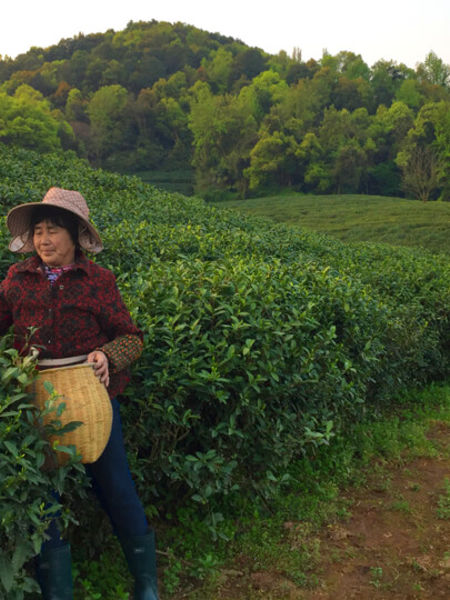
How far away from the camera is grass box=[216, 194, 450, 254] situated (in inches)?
969

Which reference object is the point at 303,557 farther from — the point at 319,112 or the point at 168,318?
the point at 319,112

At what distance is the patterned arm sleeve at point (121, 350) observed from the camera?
A: 7.79 feet

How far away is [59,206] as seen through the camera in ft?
7.98

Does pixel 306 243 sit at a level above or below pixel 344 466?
above

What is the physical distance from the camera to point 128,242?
5121mm

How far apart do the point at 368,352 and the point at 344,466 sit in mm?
994

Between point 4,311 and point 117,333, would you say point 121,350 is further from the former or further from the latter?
point 4,311

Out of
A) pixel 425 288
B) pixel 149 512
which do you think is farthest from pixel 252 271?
pixel 425 288

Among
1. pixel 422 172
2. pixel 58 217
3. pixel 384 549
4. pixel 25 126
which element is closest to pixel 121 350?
pixel 58 217

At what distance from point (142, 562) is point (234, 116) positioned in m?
56.3

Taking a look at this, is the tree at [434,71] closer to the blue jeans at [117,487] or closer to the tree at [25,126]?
the tree at [25,126]

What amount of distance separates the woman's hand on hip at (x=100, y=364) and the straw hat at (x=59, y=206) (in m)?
0.58

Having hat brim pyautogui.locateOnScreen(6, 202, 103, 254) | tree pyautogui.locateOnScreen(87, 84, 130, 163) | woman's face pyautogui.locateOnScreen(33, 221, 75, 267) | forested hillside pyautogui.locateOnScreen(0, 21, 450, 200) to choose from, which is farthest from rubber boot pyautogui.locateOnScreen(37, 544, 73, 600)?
tree pyautogui.locateOnScreen(87, 84, 130, 163)

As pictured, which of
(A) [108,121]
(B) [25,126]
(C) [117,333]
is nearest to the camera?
(C) [117,333]
